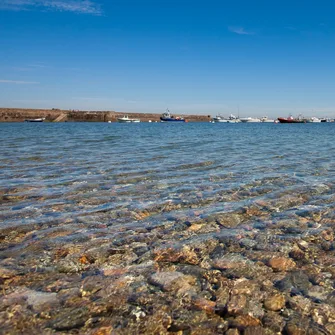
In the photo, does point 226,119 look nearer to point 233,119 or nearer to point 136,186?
point 233,119

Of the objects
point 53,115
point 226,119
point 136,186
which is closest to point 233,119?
point 226,119

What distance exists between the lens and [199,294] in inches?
149

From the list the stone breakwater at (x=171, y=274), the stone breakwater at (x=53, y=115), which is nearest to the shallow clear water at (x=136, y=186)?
the stone breakwater at (x=171, y=274)

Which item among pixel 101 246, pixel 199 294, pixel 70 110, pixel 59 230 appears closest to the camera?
pixel 199 294

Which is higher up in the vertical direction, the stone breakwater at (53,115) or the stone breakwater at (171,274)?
the stone breakwater at (53,115)

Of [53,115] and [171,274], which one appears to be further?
[53,115]

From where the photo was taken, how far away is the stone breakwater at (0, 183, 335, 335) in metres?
3.28

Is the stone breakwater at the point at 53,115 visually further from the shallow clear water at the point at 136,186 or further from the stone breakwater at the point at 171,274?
the stone breakwater at the point at 171,274

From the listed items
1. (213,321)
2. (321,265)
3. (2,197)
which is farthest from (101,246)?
(2,197)

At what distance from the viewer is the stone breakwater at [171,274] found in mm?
3283

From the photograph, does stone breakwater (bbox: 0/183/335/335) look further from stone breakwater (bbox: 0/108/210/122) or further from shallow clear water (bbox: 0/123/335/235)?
stone breakwater (bbox: 0/108/210/122)

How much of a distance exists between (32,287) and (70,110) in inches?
6242

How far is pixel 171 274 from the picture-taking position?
4.30 meters

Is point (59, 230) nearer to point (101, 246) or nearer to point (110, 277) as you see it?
point (101, 246)
